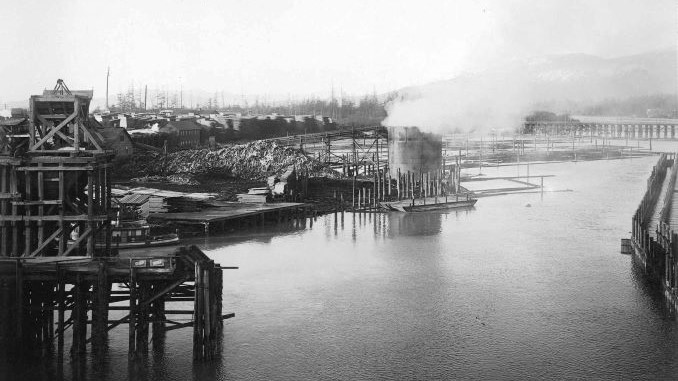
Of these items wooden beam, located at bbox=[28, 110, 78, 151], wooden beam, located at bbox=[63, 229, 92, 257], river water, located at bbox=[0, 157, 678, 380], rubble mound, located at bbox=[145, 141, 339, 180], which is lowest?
river water, located at bbox=[0, 157, 678, 380]

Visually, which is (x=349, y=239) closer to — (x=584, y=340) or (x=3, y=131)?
(x=584, y=340)

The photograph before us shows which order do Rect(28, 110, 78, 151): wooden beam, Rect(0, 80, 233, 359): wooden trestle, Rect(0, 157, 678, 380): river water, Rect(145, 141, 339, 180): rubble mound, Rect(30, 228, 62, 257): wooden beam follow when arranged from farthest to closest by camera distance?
Rect(145, 141, 339, 180): rubble mound, Rect(28, 110, 78, 151): wooden beam, Rect(0, 157, 678, 380): river water, Rect(30, 228, 62, 257): wooden beam, Rect(0, 80, 233, 359): wooden trestle

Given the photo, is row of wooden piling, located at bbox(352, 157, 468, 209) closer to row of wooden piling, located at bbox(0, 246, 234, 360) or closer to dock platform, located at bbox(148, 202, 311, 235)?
dock platform, located at bbox(148, 202, 311, 235)

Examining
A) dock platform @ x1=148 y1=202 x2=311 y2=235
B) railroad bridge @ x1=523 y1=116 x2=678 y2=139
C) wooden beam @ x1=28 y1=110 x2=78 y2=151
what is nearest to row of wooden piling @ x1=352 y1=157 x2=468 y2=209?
dock platform @ x1=148 y1=202 x2=311 y2=235

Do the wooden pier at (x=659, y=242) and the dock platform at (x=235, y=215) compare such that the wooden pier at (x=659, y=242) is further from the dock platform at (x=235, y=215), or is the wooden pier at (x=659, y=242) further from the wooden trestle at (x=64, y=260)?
the dock platform at (x=235, y=215)

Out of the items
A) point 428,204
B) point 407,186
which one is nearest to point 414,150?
point 407,186

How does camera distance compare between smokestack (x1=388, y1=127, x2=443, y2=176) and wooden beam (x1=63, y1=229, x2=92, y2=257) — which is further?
smokestack (x1=388, y1=127, x2=443, y2=176)

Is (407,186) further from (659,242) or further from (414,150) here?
(659,242)
